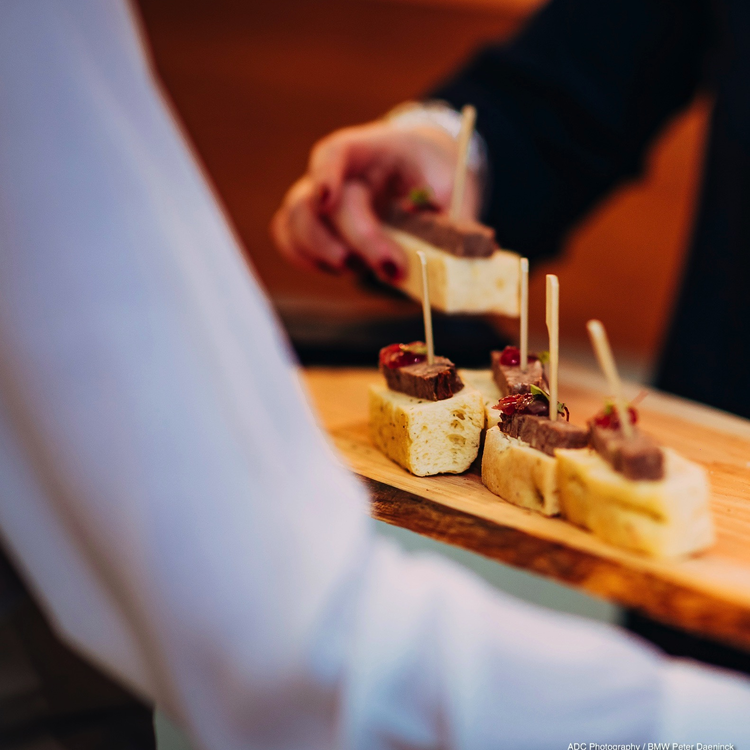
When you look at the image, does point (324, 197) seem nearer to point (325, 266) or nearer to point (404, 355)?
point (325, 266)

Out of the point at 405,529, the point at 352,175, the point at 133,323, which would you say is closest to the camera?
the point at 133,323

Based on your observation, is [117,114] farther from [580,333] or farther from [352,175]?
[580,333]

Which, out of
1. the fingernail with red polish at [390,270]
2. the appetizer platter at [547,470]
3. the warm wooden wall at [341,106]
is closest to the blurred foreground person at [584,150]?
the fingernail with red polish at [390,270]

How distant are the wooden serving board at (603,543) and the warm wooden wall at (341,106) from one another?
2.78 metres

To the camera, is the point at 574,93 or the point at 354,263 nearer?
the point at 354,263

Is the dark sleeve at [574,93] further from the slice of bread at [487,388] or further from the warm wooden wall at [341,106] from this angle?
the warm wooden wall at [341,106]

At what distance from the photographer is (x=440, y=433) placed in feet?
4.70

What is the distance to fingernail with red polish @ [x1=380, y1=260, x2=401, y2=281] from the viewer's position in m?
1.90

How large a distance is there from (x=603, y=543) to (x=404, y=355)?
0.60 m

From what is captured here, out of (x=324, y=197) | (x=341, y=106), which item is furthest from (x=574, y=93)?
(x=341, y=106)

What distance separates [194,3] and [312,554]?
435 centimetres

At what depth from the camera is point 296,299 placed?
16.0 ft

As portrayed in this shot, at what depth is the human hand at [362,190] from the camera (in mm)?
1955

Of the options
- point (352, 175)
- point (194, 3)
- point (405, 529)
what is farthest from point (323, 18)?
point (405, 529)
